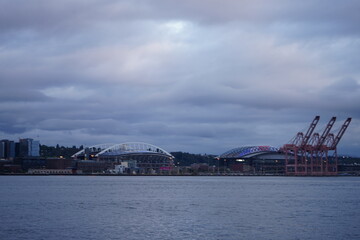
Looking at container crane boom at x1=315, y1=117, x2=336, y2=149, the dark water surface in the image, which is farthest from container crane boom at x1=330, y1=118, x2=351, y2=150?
the dark water surface

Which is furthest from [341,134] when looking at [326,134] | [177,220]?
[177,220]

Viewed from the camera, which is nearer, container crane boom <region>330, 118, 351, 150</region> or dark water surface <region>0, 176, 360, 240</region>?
dark water surface <region>0, 176, 360, 240</region>

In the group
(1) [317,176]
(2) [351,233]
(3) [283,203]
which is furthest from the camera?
(1) [317,176]

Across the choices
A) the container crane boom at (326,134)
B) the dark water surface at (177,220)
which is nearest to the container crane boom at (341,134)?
the container crane boom at (326,134)

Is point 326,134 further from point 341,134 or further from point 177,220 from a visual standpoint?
point 177,220

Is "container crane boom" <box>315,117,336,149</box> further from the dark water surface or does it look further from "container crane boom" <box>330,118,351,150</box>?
the dark water surface

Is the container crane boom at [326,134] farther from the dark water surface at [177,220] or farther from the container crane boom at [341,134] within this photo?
the dark water surface at [177,220]

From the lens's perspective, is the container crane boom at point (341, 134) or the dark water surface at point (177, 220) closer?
the dark water surface at point (177, 220)

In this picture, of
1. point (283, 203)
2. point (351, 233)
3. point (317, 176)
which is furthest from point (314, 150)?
point (351, 233)

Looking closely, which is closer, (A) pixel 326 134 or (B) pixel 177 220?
(B) pixel 177 220

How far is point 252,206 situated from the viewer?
6025 cm

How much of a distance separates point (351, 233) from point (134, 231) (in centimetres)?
1533

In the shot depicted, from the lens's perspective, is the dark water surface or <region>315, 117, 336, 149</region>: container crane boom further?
<region>315, 117, 336, 149</region>: container crane boom

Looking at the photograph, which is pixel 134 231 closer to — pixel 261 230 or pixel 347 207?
pixel 261 230
